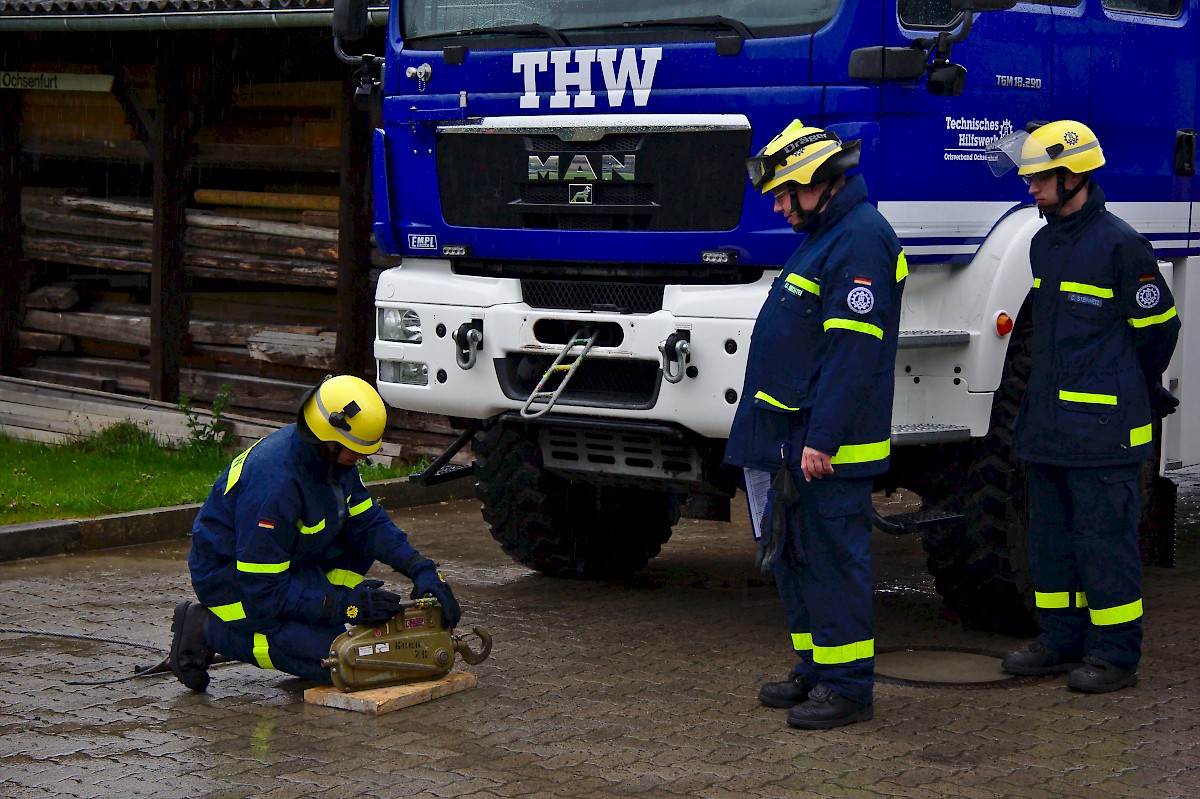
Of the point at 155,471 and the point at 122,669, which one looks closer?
the point at 122,669

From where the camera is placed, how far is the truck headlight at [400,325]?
A: 7.61 m

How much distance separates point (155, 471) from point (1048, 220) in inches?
274

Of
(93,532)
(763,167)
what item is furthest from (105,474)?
(763,167)

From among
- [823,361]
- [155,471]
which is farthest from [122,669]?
[155,471]

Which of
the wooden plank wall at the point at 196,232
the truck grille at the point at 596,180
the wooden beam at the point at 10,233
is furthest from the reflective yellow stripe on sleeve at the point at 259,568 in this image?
the wooden beam at the point at 10,233

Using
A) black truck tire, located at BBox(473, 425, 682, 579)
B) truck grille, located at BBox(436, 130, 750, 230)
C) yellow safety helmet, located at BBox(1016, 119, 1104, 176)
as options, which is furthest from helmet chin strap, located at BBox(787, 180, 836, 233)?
black truck tire, located at BBox(473, 425, 682, 579)

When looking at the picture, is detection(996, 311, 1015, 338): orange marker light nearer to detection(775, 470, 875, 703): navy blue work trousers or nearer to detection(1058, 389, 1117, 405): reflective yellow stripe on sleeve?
detection(1058, 389, 1117, 405): reflective yellow stripe on sleeve

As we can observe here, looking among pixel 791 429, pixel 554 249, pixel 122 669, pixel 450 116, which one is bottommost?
pixel 122 669

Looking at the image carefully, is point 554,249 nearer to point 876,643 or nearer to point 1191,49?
point 876,643

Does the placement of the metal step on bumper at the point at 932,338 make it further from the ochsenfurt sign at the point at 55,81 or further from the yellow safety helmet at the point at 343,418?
the ochsenfurt sign at the point at 55,81

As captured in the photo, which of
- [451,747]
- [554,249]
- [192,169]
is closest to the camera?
[451,747]

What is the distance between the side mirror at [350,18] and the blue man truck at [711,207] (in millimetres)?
13

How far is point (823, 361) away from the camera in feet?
19.5

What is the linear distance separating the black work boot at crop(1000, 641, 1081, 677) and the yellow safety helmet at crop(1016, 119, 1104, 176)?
1.79 meters
